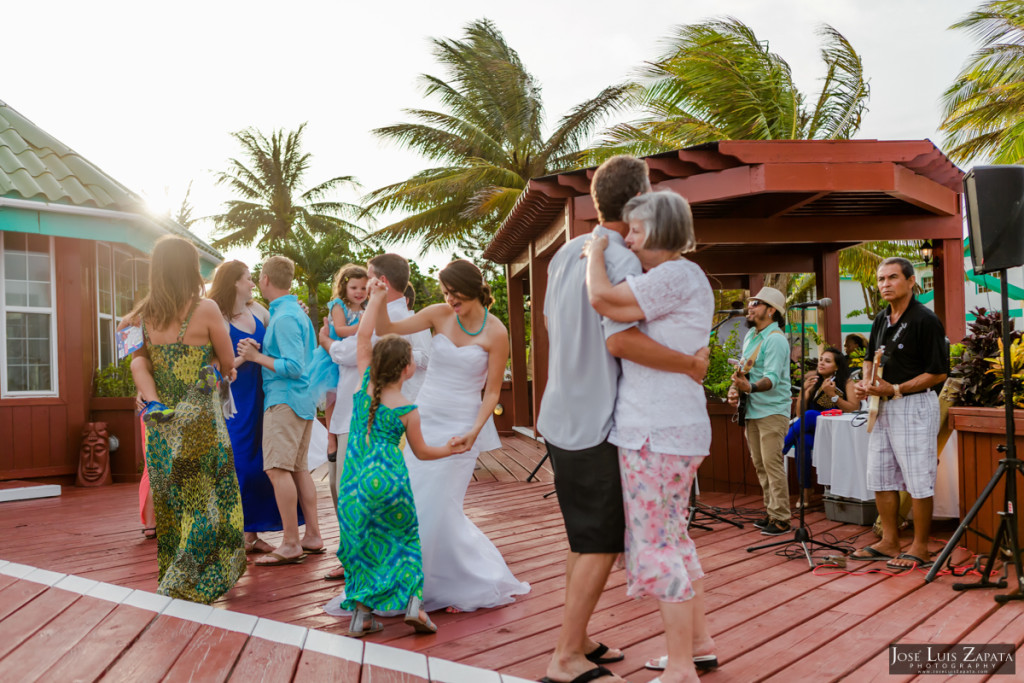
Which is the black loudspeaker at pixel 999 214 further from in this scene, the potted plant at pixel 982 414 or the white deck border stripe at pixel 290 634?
the white deck border stripe at pixel 290 634

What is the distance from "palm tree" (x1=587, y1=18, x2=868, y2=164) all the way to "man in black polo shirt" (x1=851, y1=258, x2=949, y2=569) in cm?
1329

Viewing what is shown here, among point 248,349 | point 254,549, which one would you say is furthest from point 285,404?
point 254,549

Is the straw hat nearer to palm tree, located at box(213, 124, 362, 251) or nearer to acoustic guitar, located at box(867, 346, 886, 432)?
acoustic guitar, located at box(867, 346, 886, 432)

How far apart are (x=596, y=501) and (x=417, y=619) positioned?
1.13 meters

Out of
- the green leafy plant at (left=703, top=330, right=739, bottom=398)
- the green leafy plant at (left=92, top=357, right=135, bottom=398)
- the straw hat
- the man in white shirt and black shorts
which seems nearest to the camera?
the man in white shirt and black shorts

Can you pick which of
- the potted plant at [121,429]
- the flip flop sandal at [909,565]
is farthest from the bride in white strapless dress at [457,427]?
the potted plant at [121,429]

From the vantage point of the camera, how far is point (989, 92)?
60.6 ft

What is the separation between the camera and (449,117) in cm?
2473

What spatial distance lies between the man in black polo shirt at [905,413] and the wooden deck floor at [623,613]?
1.15 feet

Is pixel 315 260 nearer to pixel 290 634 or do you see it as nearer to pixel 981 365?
pixel 981 365

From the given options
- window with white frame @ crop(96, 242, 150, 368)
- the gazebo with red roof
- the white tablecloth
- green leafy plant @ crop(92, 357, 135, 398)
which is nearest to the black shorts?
the white tablecloth

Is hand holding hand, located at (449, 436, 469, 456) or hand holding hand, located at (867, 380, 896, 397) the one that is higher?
hand holding hand, located at (867, 380, 896, 397)

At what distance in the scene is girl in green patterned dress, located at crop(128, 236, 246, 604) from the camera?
12.5 ft

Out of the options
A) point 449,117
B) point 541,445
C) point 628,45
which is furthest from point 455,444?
point 449,117
